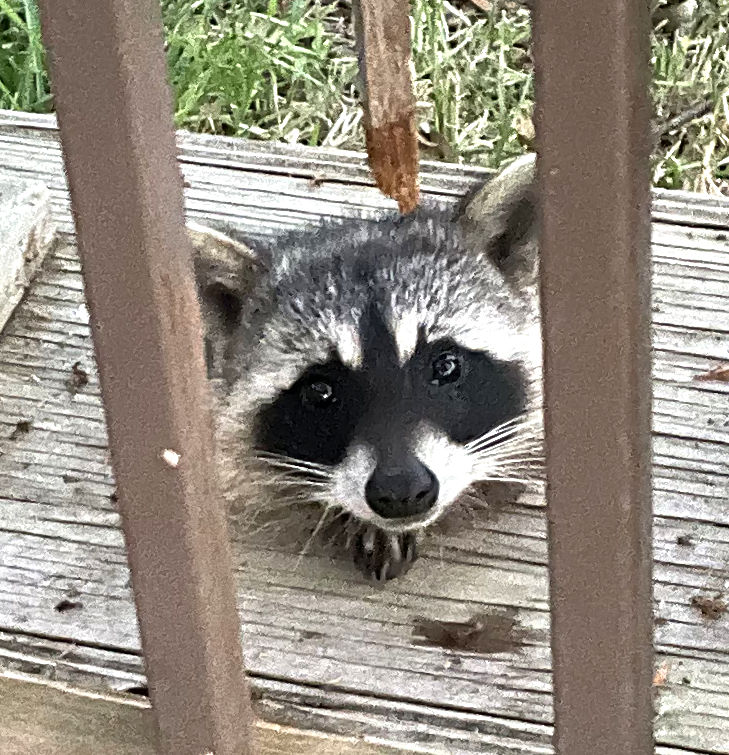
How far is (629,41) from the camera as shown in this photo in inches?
44.8

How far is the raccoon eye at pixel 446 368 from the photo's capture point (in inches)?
99.6

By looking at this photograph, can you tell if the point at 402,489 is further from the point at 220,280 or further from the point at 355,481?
the point at 220,280

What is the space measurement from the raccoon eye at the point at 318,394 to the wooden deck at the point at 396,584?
279 millimetres

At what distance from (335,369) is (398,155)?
459mm

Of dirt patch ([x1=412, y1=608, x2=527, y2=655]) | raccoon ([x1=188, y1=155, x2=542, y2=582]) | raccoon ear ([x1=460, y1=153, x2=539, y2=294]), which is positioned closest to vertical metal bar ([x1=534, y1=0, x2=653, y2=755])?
dirt patch ([x1=412, y1=608, x2=527, y2=655])

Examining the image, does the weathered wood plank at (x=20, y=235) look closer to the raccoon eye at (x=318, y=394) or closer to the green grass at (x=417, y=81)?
the raccoon eye at (x=318, y=394)

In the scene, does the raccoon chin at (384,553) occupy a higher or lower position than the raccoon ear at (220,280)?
lower

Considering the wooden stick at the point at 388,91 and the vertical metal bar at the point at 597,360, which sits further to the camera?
the wooden stick at the point at 388,91

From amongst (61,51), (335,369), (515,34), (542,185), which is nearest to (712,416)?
(335,369)

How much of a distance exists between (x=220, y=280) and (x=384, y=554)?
64 centimetres

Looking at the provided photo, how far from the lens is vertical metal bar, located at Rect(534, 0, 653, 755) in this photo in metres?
1.15

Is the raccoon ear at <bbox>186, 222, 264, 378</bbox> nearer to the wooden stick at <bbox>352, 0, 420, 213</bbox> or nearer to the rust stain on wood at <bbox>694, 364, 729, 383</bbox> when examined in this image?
the wooden stick at <bbox>352, 0, 420, 213</bbox>

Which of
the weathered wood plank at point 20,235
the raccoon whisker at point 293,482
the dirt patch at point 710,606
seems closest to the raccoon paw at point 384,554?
the raccoon whisker at point 293,482

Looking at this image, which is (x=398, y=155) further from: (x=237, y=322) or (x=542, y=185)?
(x=542, y=185)
